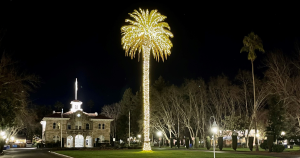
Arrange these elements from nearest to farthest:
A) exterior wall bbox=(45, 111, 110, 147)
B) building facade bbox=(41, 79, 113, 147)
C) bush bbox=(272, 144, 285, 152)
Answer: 1. bush bbox=(272, 144, 285, 152)
2. exterior wall bbox=(45, 111, 110, 147)
3. building facade bbox=(41, 79, 113, 147)

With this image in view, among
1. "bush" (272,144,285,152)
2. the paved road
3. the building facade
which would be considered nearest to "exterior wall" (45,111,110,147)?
the building facade

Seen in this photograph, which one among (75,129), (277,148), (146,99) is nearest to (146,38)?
(146,99)

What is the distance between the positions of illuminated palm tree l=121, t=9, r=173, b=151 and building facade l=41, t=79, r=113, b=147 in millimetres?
42177

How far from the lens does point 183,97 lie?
6900cm

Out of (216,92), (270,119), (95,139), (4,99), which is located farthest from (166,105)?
(4,99)

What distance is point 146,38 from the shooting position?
143 ft

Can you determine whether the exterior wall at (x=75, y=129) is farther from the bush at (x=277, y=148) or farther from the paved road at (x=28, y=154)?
the bush at (x=277, y=148)

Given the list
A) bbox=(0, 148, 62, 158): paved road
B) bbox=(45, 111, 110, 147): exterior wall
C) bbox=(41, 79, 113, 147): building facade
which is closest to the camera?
bbox=(0, 148, 62, 158): paved road

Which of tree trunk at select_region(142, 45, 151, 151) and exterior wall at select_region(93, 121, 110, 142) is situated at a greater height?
tree trunk at select_region(142, 45, 151, 151)

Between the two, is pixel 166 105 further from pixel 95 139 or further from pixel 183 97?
pixel 95 139

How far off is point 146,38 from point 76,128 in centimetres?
4908

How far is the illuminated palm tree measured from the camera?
42938 millimetres

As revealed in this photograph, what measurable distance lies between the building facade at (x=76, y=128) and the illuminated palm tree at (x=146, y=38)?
42.2 metres

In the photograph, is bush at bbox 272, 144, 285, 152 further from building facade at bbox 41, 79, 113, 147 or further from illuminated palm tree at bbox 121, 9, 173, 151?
building facade at bbox 41, 79, 113, 147
